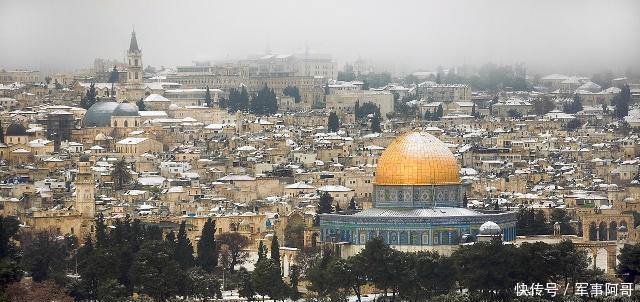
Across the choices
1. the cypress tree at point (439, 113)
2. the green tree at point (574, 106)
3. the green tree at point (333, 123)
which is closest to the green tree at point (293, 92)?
the cypress tree at point (439, 113)

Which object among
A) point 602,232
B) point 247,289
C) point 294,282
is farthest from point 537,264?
point 602,232

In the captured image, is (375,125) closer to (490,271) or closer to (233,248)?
(233,248)

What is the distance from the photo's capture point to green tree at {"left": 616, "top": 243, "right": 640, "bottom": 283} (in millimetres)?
49312

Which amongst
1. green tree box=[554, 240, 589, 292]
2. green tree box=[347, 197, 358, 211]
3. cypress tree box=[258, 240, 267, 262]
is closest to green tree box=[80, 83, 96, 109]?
green tree box=[347, 197, 358, 211]

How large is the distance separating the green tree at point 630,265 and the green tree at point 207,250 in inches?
366

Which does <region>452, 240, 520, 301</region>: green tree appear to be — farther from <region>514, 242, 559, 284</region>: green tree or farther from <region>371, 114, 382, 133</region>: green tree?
<region>371, 114, 382, 133</region>: green tree

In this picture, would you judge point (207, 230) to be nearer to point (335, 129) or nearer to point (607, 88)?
point (335, 129)

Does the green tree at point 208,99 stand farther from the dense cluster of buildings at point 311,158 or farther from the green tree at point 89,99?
the green tree at point 89,99

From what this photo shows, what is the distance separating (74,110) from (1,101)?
4.40 meters

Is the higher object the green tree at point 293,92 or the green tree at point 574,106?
the green tree at point 293,92

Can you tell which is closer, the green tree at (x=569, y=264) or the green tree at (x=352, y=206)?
the green tree at (x=569, y=264)

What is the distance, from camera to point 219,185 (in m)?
68.3

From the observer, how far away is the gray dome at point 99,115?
81.6 metres

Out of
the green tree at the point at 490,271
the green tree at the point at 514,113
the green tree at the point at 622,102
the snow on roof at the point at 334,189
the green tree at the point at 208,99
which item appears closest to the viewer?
the green tree at the point at 490,271
